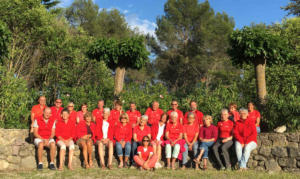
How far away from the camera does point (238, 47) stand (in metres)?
7.81

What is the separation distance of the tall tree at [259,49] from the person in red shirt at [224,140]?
1716 mm

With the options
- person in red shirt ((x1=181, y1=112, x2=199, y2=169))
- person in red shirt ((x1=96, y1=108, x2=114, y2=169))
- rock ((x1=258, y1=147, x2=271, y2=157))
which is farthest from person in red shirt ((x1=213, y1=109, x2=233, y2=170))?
person in red shirt ((x1=96, y1=108, x2=114, y2=169))

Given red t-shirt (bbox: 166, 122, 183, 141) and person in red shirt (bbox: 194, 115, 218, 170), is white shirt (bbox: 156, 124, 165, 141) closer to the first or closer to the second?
red t-shirt (bbox: 166, 122, 183, 141)

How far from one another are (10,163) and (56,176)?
1597 mm

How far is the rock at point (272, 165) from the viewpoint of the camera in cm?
611

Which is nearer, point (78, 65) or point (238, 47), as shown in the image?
point (238, 47)

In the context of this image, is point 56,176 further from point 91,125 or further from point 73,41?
point 73,41

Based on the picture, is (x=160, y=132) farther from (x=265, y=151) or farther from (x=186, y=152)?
(x=265, y=151)

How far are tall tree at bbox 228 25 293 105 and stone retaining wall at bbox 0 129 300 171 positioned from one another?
→ 1.44 metres

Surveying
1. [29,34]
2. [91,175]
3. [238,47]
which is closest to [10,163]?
[91,175]

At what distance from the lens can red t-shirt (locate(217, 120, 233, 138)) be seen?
6.34 metres

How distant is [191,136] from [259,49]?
9.82ft

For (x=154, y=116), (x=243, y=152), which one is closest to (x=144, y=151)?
(x=154, y=116)

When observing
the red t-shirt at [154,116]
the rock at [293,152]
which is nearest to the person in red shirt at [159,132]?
the red t-shirt at [154,116]
